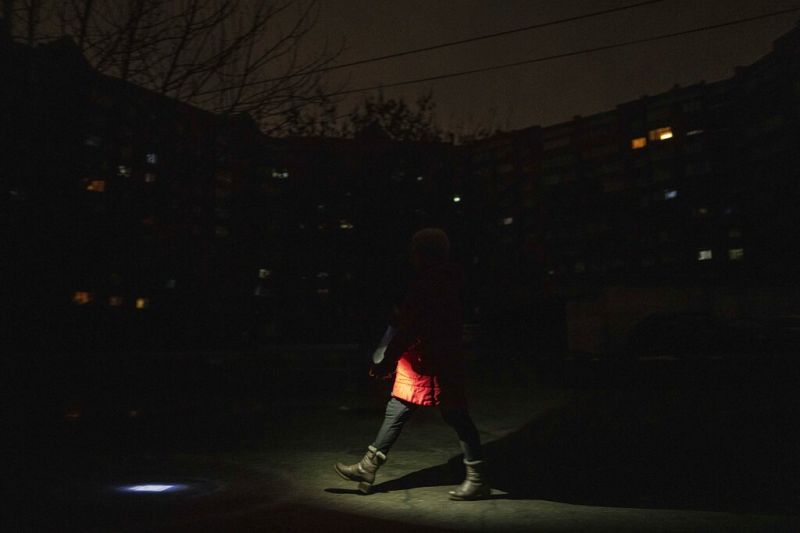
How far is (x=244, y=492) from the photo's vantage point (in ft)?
16.8

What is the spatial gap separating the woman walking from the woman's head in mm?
63

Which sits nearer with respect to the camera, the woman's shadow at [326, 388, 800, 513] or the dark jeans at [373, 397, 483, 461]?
the dark jeans at [373, 397, 483, 461]

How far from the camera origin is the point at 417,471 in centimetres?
593

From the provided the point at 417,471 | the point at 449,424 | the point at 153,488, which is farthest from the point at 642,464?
the point at 153,488

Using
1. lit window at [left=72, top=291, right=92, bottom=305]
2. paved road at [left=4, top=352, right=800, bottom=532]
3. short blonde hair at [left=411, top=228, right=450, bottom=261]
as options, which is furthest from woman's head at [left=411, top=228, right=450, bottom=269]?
lit window at [left=72, top=291, right=92, bottom=305]

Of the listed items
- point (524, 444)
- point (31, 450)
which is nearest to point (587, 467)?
point (524, 444)

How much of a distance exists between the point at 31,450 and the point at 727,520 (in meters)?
5.93

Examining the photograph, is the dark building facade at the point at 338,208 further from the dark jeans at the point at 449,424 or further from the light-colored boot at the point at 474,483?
the light-colored boot at the point at 474,483

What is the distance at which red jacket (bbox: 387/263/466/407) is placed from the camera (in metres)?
4.79

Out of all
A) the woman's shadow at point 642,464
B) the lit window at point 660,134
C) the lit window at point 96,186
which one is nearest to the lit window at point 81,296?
the lit window at point 96,186

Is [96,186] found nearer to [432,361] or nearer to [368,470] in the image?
[368,470]

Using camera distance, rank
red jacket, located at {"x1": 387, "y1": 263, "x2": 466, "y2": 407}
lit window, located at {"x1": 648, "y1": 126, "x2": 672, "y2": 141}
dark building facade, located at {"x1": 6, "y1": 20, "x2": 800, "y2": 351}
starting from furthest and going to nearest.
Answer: lit window, located at {"x1": 648, "y1": 126, "x2": 672, "y2": 141}, dark building facade, located at {"x1": 6, "y1": 20, "x2": 800, "y2": 351}, red jacket, located at {"x1": 387, "y1": 263, "x2": 466, "y2": 407}

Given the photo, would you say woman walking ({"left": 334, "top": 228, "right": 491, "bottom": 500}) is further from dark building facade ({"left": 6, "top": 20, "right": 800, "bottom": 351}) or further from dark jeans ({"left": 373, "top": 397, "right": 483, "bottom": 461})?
dark building facade ({"left": 6, "top": 20, "right": 800, "bottom": 351})

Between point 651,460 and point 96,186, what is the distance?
8456mm
